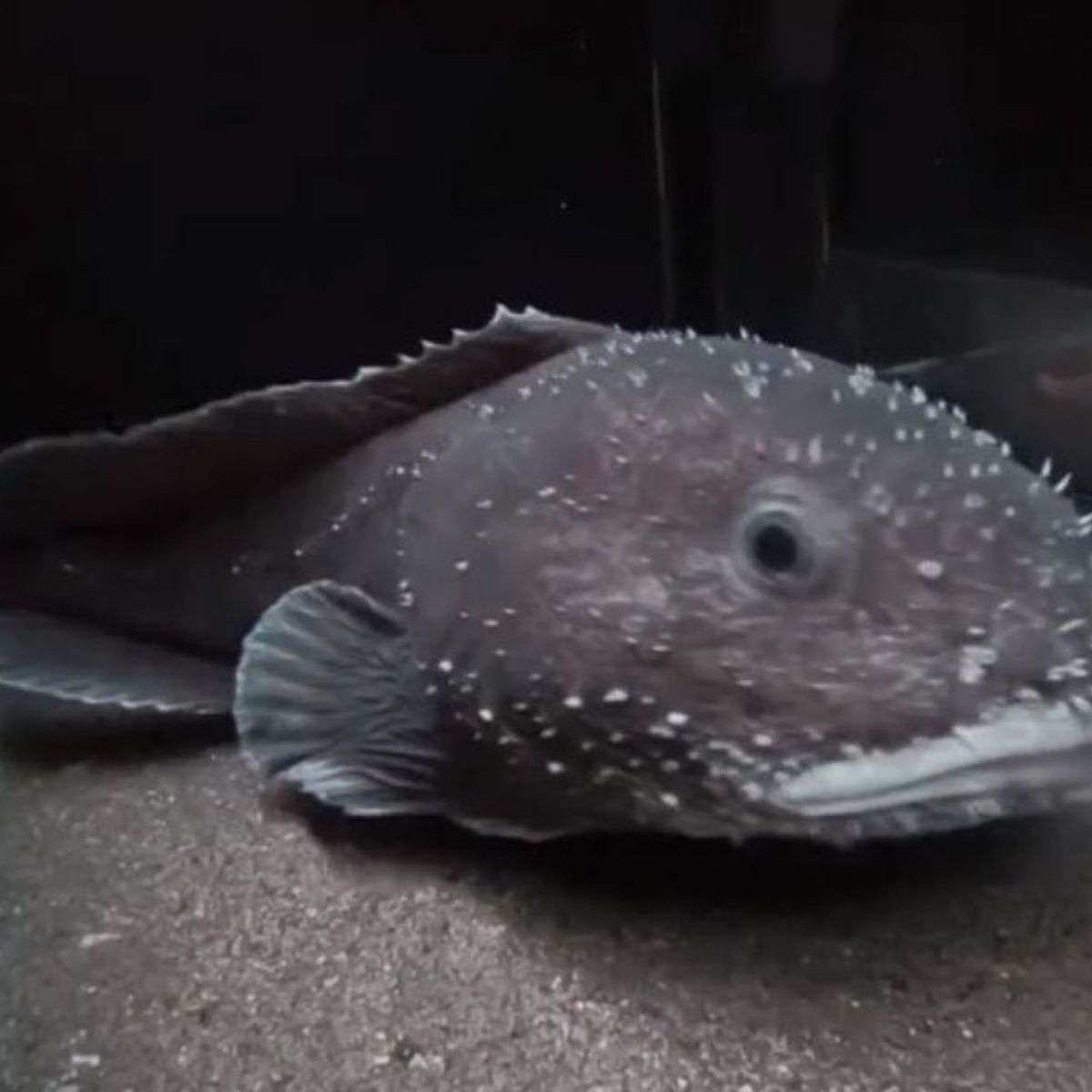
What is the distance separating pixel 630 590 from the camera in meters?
1.74

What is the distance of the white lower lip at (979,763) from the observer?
156 centimetres

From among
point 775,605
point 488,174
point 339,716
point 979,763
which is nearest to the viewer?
point 979,763

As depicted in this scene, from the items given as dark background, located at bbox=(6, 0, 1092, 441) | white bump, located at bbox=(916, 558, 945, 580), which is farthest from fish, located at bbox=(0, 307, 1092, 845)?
dark background, located at bbox=(6, 0, 1092, 441)

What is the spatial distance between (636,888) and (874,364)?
2.49ft

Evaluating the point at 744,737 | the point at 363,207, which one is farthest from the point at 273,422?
the point at 744,737

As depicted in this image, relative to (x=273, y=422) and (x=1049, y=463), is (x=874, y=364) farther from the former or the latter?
(x=273, y=422)

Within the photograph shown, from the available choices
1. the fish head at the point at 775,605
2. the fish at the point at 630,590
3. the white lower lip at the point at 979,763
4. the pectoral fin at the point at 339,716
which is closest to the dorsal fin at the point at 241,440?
the fish at the point at 630,590

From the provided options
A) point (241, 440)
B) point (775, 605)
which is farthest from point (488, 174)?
point (775, 605)

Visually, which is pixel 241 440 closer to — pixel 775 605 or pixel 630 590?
pixel 630 590

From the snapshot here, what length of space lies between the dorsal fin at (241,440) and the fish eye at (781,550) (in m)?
0.42

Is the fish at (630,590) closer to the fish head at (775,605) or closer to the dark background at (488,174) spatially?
the fish head at (775,605)

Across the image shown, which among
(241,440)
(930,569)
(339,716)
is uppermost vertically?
(930,569)

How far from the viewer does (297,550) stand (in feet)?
7.26

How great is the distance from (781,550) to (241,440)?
2.73 ft
